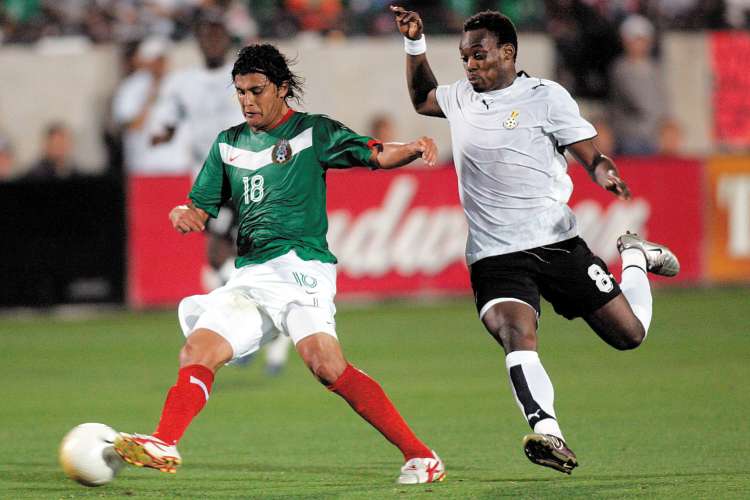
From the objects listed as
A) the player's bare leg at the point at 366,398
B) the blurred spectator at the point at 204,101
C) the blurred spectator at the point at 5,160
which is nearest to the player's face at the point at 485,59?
the player's bare leg at the point at 366,398

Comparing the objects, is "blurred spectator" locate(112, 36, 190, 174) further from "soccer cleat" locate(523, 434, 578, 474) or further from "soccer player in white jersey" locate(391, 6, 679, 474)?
"soccer cleat" locate(523, 434, 578, 474)

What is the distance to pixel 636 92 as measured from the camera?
1961 centimetres

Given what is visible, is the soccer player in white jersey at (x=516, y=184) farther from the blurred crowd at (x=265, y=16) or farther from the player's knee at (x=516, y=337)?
the blurred crowd at (x=265, y=16)

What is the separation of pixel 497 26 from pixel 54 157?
34.6 ft

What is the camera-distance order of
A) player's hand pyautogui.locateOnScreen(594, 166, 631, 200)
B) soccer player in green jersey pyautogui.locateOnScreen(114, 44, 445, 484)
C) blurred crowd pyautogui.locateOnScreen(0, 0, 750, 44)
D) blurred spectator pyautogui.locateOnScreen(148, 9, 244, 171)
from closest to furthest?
player's hand pyautogui.locateOnScreen(594, 166, 631, 200)
soccer player in green jersey pyautogui.locateOnScreen(114, 44, 445, 484)
blurred spectator pyautogui.locateOnScreen(148, 9, 244, 171)
blurred crowd pyautogui.locateOnScreen(0, 0, 750, 44)

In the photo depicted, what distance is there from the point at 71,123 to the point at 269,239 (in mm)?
11892

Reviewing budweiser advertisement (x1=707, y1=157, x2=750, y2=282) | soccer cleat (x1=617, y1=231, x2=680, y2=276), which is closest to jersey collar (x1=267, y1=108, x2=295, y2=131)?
soccer cleat (x1=617, y1=231, x2=680, y2=276)

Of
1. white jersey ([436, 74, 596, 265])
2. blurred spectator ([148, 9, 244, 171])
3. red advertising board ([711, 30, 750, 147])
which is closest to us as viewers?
white jersey ([436, 74, 596, 265])

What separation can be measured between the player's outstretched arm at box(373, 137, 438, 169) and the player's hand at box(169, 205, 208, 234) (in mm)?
892

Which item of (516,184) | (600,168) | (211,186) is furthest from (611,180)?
(211,186)

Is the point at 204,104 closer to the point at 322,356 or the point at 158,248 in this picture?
the point at 158,248

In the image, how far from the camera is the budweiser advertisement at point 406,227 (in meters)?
16.5

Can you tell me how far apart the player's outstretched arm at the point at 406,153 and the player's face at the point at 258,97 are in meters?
0.58

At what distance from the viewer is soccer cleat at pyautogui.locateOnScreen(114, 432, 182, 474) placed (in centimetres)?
661
